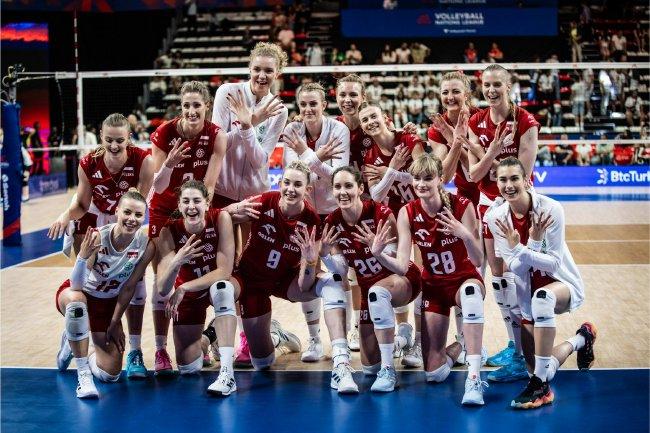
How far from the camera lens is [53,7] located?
73.4 ft

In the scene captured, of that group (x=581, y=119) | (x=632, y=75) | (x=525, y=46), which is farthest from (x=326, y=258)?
(x=525, y=46)

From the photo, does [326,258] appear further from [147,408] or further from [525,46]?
[525,46]

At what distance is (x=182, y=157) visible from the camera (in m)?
6.01

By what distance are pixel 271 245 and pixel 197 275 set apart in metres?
0.55

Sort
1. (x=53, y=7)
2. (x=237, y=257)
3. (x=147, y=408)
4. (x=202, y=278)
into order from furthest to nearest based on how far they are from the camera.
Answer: (x=53, y=7)
(x=237, y=257)
(x=202, y=278)
(x=147, y=408)

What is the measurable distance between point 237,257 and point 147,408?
55.6 inches

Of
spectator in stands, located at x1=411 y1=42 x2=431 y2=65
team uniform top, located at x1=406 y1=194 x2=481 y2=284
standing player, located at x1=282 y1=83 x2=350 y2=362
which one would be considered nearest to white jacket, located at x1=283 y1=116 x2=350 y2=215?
standing player, located at x1=282 y1=83 x2=350 y2=362

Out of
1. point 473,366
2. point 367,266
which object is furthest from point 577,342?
point 367,266

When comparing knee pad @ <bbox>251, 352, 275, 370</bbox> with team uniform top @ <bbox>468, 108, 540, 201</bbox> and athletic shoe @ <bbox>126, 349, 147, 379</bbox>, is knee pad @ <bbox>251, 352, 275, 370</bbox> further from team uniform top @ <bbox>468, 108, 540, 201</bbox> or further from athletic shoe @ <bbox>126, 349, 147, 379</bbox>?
team uniform top @ <bbox>468, 108, 540, 201</bbox>

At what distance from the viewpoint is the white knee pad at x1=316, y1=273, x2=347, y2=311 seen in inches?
220

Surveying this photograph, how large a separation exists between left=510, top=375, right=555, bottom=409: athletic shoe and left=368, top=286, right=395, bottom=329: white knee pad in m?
0.92

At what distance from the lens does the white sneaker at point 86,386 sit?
209 inches

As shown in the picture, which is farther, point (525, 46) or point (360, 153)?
point (525, 46)

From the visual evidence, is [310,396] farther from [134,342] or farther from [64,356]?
[64,356]
